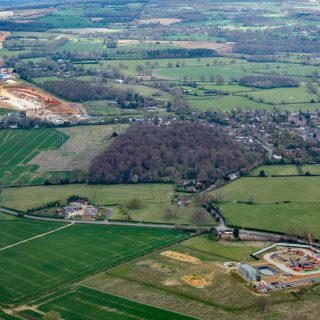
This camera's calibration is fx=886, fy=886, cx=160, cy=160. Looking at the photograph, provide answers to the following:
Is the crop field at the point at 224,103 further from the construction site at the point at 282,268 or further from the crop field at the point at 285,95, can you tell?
the construction site at the point at 282,268

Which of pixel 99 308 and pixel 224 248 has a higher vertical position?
pixel 99 308

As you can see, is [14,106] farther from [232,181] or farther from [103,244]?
[103,244]

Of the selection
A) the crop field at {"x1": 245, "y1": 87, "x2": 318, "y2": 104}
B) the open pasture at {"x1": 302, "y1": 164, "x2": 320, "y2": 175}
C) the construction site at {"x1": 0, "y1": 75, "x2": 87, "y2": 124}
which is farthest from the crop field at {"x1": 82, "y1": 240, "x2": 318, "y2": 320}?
the crop field at {"x1": 245, "y1": 87, "x2": 318, "y2": 104}

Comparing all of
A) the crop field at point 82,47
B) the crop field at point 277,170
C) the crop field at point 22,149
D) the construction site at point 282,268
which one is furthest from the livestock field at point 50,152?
the crop field at point 82,47

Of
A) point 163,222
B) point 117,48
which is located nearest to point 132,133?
point 163,222

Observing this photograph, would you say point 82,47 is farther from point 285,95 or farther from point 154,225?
point 154,225

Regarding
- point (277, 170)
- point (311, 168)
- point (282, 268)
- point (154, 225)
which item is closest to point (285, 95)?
point (311, 168)
